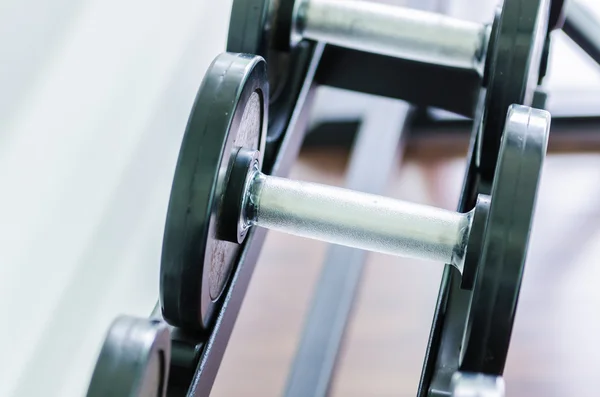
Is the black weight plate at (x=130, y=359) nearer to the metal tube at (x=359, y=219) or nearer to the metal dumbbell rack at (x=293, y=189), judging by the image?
the metal dumbbell rack at (x=293, y=189)

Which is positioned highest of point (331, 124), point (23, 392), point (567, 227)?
point (331, 124)

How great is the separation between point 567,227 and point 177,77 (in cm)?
67

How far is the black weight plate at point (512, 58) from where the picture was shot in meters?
0.73

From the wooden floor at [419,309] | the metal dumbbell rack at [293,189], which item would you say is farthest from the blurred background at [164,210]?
the metal dumbbell rack at [293,189]

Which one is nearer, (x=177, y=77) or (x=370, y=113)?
(x=177, y=77)

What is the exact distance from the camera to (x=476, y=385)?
57 cm

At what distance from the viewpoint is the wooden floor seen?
1089 mm

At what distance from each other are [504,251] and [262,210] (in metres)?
0.22

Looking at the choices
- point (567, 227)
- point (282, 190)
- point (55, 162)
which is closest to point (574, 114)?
point (567, 227)

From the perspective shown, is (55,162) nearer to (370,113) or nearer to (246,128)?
(246,128)

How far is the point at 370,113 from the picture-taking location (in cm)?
126

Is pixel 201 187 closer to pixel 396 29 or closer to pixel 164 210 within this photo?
pixel 396 29

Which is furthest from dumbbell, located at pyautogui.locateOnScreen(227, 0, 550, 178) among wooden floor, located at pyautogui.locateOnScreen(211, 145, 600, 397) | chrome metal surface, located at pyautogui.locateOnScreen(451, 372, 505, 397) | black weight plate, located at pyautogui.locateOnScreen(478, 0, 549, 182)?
wooden floor, located at pyautogui.locateOnScreen(211, 145, 600, 397)

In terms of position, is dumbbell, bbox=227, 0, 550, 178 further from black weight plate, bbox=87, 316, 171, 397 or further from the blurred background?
black weight plate, bbox=87, 316, 171, 397
